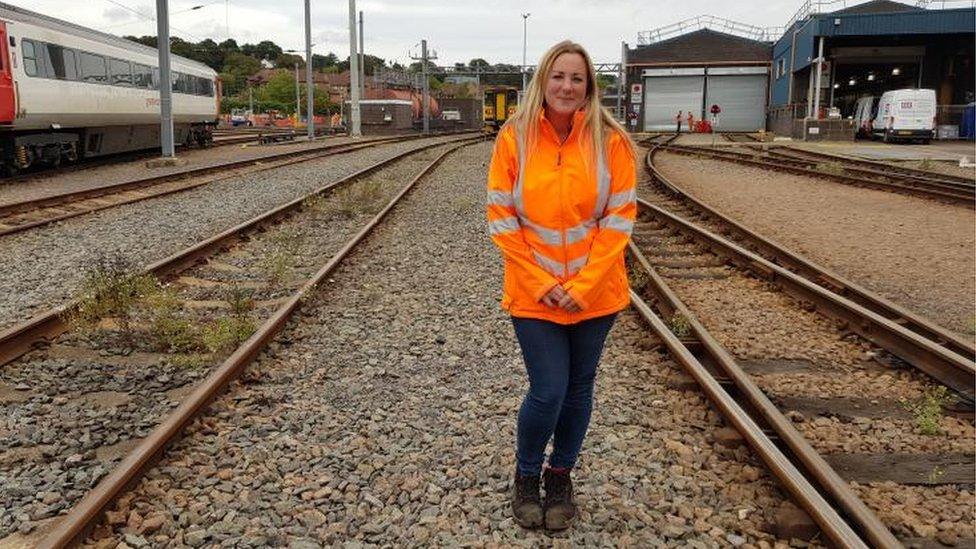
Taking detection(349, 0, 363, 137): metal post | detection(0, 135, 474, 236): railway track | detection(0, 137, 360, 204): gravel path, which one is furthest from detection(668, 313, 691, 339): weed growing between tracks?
detection(349, 0, 363, 137): metal post

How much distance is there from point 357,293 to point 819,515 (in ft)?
15.9

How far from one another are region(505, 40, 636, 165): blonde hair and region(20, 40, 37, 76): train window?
53.3ft

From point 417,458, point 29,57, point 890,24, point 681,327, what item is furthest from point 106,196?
point 890,24

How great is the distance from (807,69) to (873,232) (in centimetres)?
3570

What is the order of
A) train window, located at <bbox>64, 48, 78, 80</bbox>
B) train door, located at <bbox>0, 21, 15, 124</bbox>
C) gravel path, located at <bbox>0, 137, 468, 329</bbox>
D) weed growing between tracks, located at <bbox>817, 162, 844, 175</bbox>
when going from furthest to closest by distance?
weed growing between tracks, located at <bbox>817, 162, 844, 175</bbox>
train window, located at <bbox>64, 48, 78, 80</bbox>
train door, located at <bbox>0, 21, 15, 124</bbox>
gravel path, located at <bbox>0, 137, 468, 329</bbox>

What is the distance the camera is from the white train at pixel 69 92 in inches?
619

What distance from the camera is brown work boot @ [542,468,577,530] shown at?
3.32m

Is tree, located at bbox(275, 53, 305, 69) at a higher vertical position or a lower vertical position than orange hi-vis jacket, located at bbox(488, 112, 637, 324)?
higher

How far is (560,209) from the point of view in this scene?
293 cm

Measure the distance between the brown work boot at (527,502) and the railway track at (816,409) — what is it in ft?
3.55

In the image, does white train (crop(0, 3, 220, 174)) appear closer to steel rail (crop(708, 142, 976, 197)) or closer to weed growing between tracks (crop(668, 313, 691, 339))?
weed growing between tracks (crop(668, 313, 691, 339))

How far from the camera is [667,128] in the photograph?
184 ft

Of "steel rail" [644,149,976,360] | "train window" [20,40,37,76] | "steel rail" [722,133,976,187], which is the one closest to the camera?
"steel rail" [644,149,976,360]

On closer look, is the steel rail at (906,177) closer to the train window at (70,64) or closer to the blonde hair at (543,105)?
the blonde hair at (543,105)
